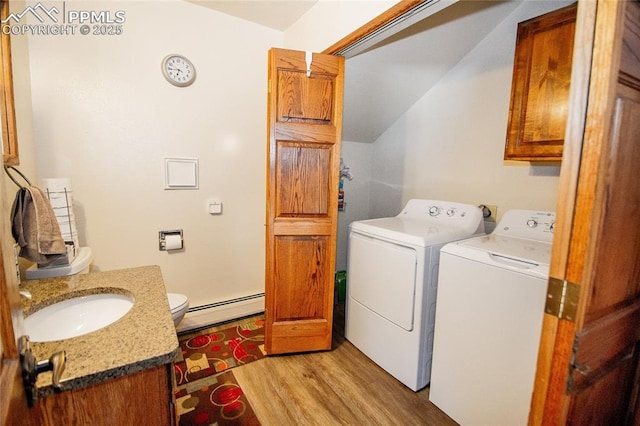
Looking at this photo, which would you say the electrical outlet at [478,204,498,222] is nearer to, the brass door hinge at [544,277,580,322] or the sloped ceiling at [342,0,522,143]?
the sloped ceiling at [342,0,522,143]

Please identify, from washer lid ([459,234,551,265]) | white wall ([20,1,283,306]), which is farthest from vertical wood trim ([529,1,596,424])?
white wall ([20,1,283,306])

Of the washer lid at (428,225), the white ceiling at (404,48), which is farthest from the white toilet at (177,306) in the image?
the white ceiling at (404,48)

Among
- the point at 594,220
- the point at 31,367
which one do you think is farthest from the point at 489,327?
the point at 31,367

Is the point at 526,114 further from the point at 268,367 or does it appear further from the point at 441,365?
the point at 268,367

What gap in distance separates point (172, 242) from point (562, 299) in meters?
2.37

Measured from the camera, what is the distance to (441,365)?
1686 millimetres

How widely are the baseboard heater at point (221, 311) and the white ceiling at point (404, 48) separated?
6.40ft

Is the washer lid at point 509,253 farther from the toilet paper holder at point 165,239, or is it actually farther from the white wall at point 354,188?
the toilet paper holder at point 165,239

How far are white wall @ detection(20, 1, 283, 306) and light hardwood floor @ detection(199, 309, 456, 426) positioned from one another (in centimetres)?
97

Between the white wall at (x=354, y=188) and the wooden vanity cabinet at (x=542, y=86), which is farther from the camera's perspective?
the white wall at (x=354, y=188)

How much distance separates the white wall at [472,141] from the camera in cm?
211

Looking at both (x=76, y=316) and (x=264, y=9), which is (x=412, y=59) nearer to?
(x=264, y=9)

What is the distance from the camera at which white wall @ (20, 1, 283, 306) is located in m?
1.96

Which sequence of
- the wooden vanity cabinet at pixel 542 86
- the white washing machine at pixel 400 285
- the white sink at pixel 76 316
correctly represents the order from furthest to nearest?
the white washing machine at pixel 400 285, the wooden vanity cabinet at pixel 542 86, the white sink at pixel 76 316
